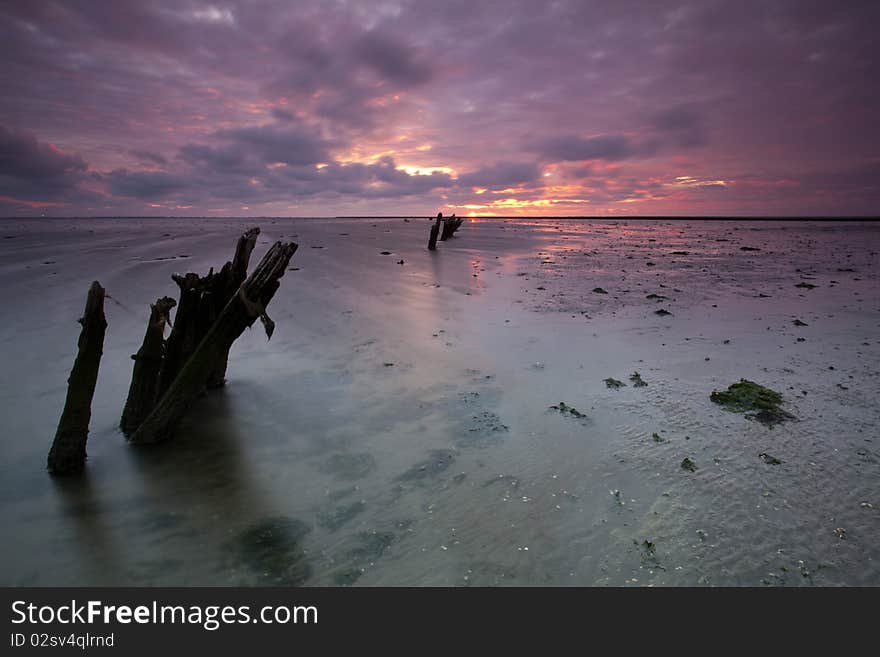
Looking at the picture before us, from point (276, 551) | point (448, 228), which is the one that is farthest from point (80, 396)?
point (448, 228)

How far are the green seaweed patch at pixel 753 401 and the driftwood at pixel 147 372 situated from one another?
753cm

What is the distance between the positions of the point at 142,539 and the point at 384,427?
2.71 metres

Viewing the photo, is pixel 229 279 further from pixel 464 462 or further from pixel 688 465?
pixel 688 465

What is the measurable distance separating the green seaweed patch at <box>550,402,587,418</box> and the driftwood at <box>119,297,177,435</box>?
521 cm

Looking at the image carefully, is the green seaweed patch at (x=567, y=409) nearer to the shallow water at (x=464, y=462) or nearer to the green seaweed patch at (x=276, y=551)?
the shallow water at (x=464, y=462)

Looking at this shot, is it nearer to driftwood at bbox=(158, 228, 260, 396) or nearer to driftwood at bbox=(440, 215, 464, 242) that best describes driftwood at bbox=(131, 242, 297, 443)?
driftwood at bbox=(158, 228, 260, 396)

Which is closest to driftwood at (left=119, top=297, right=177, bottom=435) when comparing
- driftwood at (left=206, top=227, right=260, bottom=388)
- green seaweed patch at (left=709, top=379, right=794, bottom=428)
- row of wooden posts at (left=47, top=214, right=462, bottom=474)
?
row of wooden posts at (left=47, top=214, right=462, bottom=474)

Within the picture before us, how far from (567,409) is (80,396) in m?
5.86

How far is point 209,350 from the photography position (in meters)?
5.05

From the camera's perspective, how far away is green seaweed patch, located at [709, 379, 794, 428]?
550 centimetres

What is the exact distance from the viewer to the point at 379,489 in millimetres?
4289

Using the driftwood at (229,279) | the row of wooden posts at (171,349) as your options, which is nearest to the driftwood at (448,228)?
the driftwood at (229,279)
